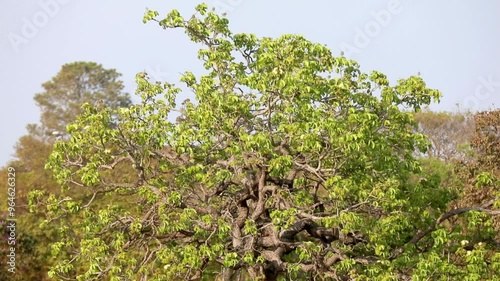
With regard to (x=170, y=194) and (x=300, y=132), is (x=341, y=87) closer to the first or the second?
(x=300, y=132)

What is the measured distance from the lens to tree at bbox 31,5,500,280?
1134 centimetres

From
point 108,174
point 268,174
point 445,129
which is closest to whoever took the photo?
point 268,174

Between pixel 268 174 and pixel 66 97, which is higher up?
pixel 66 97

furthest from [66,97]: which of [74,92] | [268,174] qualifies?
[268,174]

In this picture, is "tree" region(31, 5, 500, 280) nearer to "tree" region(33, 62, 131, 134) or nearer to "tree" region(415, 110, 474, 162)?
"tree" region(415, 110, 474, 162)

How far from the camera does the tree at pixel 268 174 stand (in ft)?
37.2

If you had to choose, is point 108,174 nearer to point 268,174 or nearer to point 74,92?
point 268,174

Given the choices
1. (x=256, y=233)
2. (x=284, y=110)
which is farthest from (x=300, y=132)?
(x=256, y=233)

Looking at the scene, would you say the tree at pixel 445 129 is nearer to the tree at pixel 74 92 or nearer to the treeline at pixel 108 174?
the treeline at pixel 108 174

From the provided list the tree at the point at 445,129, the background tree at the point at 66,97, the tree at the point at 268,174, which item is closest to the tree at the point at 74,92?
the background tree at the point at 66,97

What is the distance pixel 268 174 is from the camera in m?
12.5

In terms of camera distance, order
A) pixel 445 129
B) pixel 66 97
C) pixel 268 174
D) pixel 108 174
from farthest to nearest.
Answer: pixel 66 97
pixel 445 129
pixel 108 174
pixel 268 174

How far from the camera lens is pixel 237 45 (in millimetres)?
12703

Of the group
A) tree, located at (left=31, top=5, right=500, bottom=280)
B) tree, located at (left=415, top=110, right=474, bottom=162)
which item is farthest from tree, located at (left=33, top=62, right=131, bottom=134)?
tree, located at (left=31, top=5, right=500, bottom=280)
